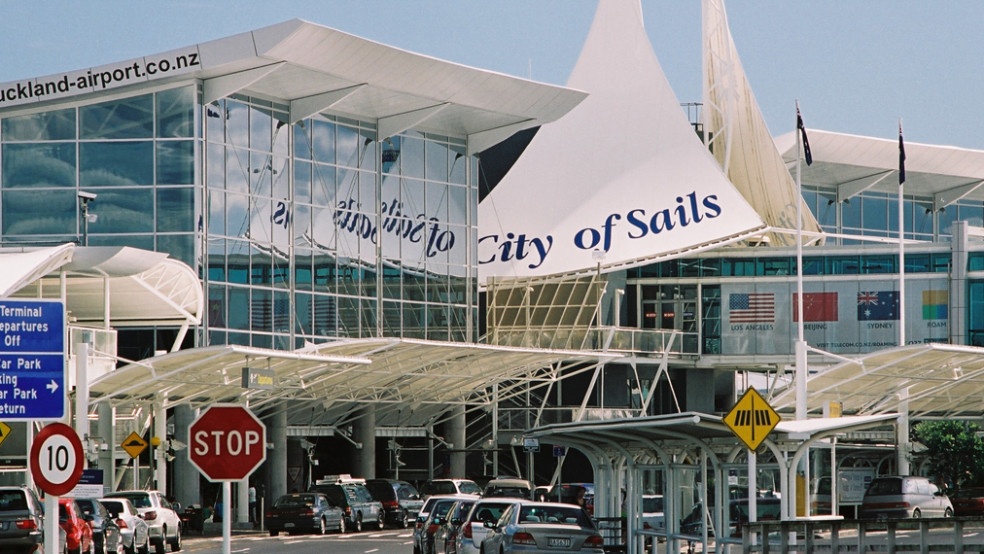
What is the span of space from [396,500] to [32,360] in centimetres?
3573

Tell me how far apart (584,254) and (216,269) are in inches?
787

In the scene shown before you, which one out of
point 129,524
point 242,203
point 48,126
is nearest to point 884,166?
point 242,203

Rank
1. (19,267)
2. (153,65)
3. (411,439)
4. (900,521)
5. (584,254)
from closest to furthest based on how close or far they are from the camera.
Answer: (900,521) → (19,267) → (153,65) → (584,254) → (411,439)

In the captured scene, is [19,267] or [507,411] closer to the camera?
[19,267]

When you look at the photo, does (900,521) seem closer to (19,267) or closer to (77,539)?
(77,539)

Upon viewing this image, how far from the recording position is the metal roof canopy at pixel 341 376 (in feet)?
138

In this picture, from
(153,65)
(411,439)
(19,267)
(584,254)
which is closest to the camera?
(19,267)

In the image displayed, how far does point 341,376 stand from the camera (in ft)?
166

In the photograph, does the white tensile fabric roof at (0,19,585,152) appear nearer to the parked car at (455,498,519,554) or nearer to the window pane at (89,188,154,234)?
the window pane at (89,188,154,234)

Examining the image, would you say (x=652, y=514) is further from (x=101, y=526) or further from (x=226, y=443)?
(x=226, y=443)

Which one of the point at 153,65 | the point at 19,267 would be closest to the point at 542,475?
the point at 153,65

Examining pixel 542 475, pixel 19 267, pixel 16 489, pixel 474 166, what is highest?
pixel 474 166

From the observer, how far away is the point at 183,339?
47219 mm

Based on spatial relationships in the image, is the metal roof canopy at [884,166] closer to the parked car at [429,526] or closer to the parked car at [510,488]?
the parked car at [510,488]
